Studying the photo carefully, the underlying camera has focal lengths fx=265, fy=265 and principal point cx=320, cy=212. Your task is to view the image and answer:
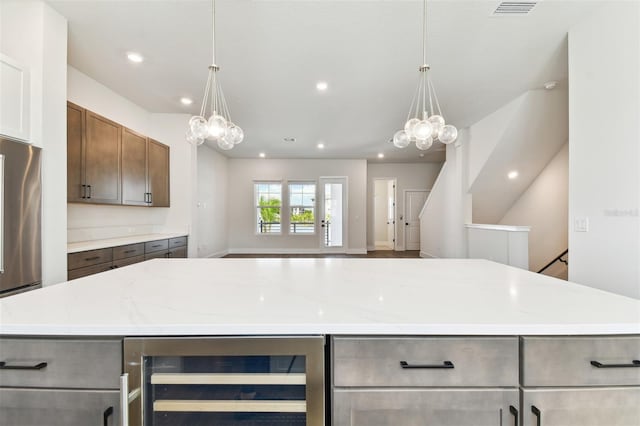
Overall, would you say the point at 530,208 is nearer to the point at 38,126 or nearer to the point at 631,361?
the point at 631,361

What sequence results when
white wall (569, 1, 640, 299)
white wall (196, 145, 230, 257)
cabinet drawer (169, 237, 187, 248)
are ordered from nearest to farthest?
white wall (569, 1, 640, 299) → cabinet drawer (169, 237, 187, 248) → white wall (196, 145, 230, 257)

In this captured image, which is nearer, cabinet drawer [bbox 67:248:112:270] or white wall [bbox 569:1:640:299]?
white wall [bbox 569:1:640:299]

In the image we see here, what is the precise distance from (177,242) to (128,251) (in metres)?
1.04

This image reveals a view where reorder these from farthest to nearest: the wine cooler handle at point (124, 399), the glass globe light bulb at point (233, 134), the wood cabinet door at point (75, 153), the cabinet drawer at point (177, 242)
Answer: the cabinet drawer at point (177, 242), the wood cabinet door at point (75, 153), the glass globe light bulb at point (233, 134), the wine cooler handle at point (124, 399)

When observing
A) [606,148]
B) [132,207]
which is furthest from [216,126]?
[606,148]

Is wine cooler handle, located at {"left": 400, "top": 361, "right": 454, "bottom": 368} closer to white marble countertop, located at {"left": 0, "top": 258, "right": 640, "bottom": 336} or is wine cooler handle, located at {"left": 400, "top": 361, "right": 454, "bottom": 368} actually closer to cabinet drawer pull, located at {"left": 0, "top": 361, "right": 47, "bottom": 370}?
white marble countertop, located at {"left": 0, "top": 258, "right": 640, "bottom": 336}

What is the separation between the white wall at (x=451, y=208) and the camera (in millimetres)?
5250

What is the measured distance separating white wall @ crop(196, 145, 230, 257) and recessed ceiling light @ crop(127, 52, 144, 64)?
337 centimetres

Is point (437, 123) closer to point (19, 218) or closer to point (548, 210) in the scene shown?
point (19, 218)

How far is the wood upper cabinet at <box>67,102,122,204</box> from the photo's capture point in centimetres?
263

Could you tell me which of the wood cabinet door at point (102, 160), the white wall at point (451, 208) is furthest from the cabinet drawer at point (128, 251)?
the white wall at point (451, 208)

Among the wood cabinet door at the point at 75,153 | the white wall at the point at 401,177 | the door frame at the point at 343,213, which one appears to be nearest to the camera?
the wood cabinet door at the point at 75,153

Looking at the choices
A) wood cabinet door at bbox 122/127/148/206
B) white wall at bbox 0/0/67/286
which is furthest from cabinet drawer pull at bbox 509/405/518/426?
wood cabinet door at bbox 122/127/148/206

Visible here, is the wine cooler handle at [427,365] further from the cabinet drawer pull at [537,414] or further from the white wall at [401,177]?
the white wall at [401,177]
